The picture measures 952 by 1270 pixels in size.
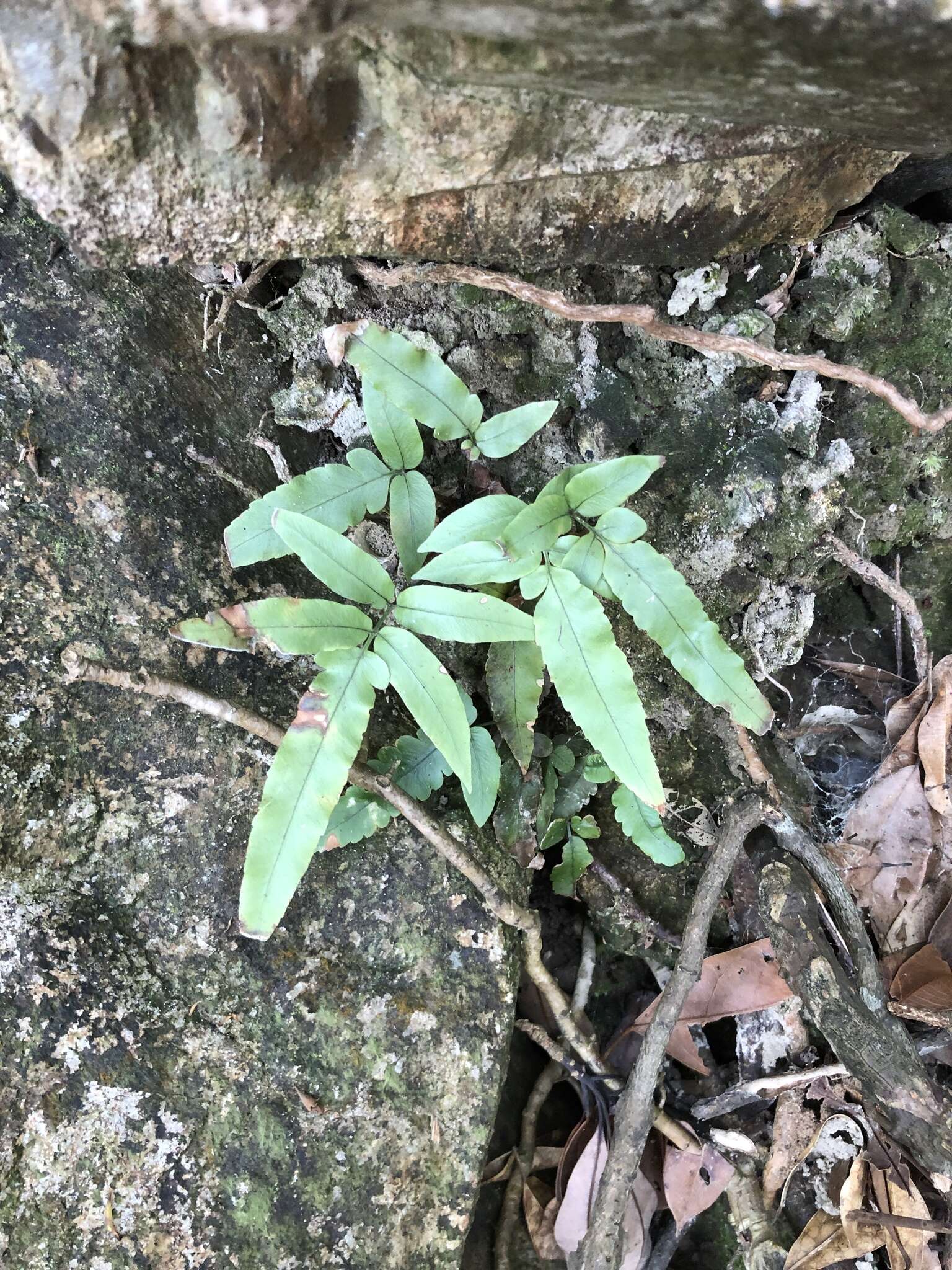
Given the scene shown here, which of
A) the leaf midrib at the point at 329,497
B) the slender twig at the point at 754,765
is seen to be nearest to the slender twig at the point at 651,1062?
the slender twig at the point at 754,765

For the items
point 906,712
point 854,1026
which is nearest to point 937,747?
point 906,712

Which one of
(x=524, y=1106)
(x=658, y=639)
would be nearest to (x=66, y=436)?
(x=658, y=639)

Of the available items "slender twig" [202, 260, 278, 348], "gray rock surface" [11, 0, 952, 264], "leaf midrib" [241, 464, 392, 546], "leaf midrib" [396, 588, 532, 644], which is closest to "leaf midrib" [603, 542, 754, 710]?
"leaf midrib" [396, 588, 532, 644]

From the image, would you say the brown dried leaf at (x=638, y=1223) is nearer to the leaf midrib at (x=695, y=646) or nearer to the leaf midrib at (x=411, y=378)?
the leaf midrib at (x=695, y=646)

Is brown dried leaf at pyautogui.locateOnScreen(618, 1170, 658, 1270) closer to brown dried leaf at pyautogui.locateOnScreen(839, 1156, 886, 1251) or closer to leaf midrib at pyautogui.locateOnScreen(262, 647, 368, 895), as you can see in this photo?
brown dried leaf at pyautogui.locateOnScreen(839, 1156, 886, 1251)

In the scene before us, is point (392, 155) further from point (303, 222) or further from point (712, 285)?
point (712, 285)

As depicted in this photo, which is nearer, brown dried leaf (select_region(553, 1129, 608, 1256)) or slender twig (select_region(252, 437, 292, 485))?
slender twig (select_region(252, 437, 292, 485))

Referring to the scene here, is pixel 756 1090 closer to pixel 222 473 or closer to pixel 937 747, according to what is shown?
pixel 937 747
